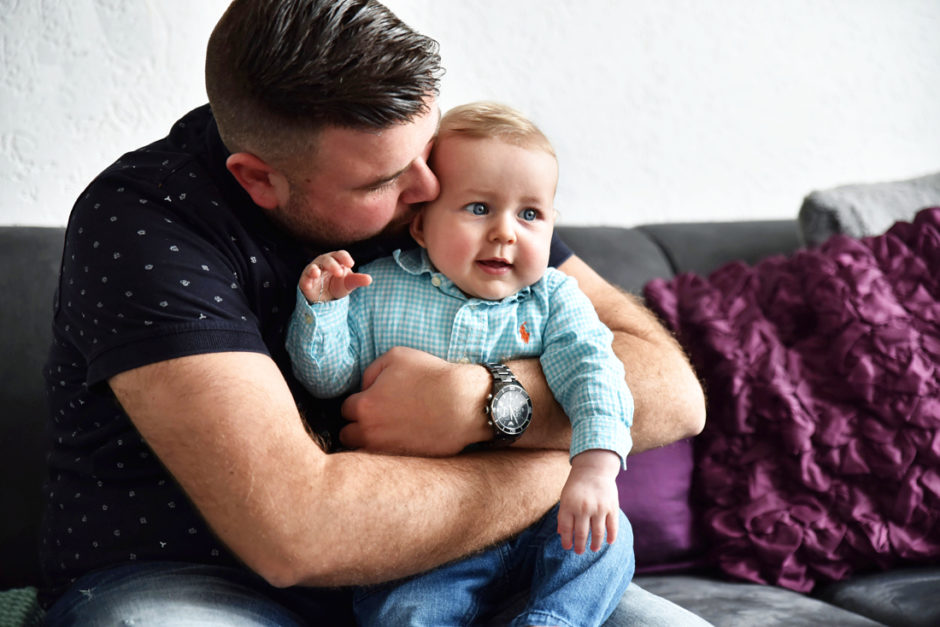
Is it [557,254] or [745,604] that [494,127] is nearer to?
[557,254]

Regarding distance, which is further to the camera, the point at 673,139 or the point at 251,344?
the point at 673,139

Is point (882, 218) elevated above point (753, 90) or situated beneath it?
situated beneath

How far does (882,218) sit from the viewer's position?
2.13 metres

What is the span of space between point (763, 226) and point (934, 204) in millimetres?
415

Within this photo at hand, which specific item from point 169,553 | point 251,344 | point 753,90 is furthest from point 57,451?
point 753,90

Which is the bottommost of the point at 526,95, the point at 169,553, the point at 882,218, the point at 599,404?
the point at 169,553

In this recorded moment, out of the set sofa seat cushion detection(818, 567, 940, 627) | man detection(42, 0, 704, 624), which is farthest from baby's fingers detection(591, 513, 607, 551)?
sofa seat cushion detection(818, 567, 940, 627)

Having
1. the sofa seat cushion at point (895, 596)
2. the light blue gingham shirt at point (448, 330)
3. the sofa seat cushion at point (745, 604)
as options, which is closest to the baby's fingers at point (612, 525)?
the light blue gingham shirt at point (448, 330)

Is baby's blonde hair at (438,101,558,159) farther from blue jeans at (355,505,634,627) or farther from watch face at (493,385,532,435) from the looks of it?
blue jeans at (355,505,634,627)

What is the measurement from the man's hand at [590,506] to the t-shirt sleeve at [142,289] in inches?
17.0

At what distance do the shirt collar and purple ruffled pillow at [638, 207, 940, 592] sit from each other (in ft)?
2.02

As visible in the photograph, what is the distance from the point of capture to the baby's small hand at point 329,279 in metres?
1.14

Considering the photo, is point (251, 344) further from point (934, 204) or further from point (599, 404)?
point (934, 204)

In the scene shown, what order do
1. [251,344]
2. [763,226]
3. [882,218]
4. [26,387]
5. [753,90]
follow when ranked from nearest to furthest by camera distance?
[251,344] < [26,387] < [882,218] < [763,226] < [753,90]
